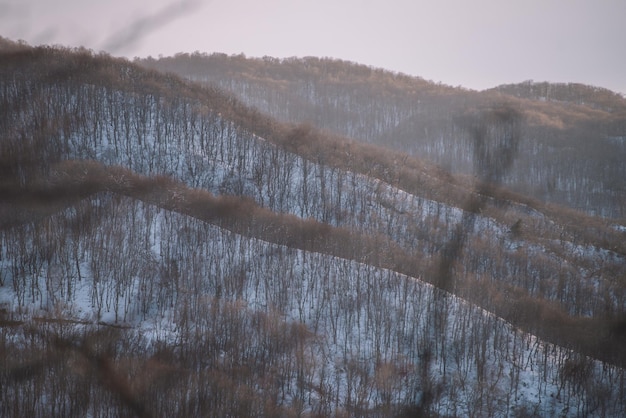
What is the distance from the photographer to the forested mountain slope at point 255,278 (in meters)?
27.6

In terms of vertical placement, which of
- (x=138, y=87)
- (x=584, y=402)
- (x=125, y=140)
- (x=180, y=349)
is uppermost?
(x=138, y=87)

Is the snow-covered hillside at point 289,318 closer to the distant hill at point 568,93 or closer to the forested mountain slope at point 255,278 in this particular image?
the forested mountain slope at point 255,278

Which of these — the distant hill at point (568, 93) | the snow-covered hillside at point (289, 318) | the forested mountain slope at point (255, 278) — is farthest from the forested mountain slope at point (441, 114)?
the snow-covered hillside at point (289, 318)

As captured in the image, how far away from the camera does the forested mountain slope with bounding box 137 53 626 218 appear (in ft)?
308

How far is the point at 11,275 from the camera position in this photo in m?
33.8

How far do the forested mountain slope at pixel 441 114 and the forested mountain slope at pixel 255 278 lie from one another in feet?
98.4

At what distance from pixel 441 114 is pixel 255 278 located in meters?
84.1

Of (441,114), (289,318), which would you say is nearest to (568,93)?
(441,114)

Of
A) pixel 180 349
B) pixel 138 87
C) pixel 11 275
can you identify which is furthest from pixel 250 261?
pixel 138 87

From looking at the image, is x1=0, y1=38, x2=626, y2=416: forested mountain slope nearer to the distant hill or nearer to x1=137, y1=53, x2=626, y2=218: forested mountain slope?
x1=137, y1=53, x2=626, y2=218: forested mountain slope

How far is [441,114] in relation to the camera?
113188 millimetres

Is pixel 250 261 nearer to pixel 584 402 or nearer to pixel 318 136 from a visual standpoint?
pixel 584 402

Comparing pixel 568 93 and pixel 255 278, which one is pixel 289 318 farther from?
pixel 568 93

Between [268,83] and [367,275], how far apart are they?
3484 inches
